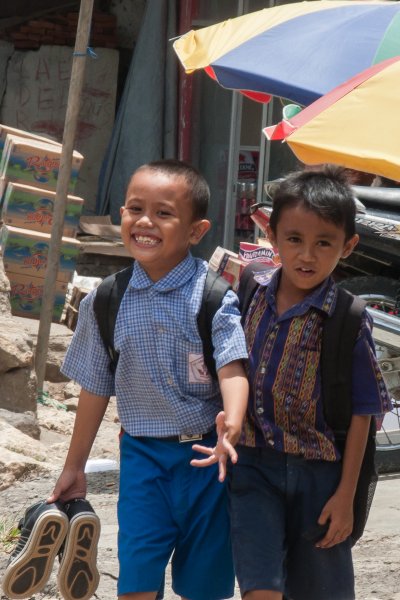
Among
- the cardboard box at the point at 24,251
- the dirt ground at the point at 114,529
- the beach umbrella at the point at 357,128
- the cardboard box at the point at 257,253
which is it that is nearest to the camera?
the beach umbrella at the point at 357,128

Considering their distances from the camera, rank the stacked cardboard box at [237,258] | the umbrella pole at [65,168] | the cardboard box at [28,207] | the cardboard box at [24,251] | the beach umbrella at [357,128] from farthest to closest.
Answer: the cardboard box at [28,207], the cardboard box at [24,251], the umbrella pole at [65,168], the stacked cardboard box at [237,258], the beach umbrella at [357,128]

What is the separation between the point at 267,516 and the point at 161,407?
0.36 meters

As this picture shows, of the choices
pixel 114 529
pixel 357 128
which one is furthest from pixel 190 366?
pixel 114 529

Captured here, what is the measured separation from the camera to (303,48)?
491 cm

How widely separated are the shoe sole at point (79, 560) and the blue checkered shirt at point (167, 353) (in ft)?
0.84

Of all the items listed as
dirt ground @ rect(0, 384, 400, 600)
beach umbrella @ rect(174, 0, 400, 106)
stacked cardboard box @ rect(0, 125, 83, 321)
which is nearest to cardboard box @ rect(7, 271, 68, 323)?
stacked cardboard box @ rect(0, 125, 83, 321)

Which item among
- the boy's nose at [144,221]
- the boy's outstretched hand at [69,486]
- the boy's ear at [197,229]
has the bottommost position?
the boy's outstretched hand at [69,486]

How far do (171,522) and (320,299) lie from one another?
66 cm

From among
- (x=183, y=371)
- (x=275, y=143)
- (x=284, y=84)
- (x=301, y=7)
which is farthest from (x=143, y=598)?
(x=275, y=143)

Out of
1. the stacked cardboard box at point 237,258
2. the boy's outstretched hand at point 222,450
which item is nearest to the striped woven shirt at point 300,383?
the boy's outstretched hand at point 222,450

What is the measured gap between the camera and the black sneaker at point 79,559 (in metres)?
2.68

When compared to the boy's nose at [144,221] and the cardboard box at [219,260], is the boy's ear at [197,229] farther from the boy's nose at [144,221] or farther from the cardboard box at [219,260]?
the cardboard box at [219,260]

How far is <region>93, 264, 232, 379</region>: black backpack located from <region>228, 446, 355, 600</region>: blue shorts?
26cm

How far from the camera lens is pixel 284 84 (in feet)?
15.6
